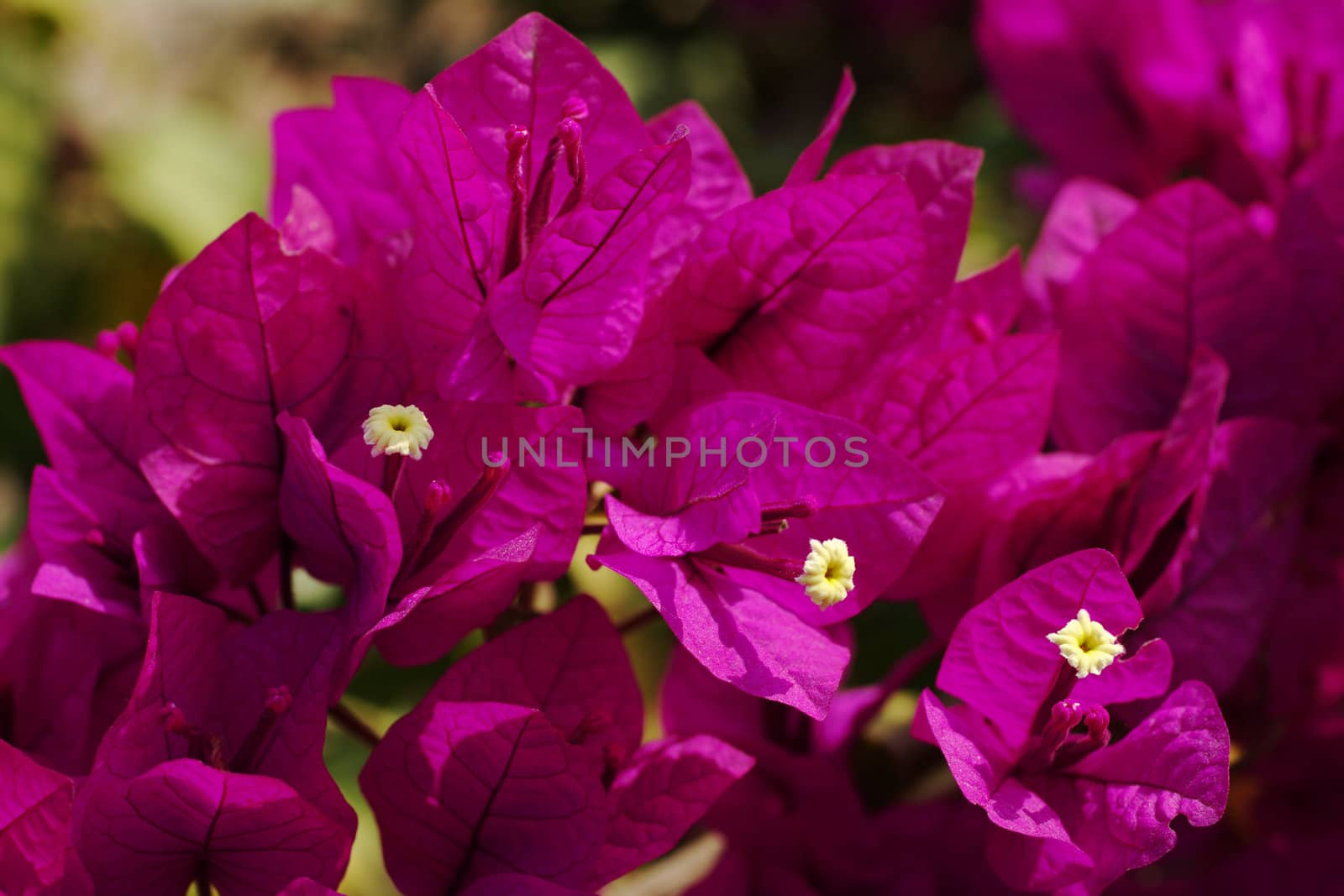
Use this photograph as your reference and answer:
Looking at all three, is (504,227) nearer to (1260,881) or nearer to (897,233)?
(897,233)

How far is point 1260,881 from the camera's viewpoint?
612mm

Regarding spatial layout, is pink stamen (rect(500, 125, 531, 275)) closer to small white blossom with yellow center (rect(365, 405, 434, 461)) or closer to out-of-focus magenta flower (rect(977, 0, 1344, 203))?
small white blossom with yellow center (rect(365, 405, 434, 461))

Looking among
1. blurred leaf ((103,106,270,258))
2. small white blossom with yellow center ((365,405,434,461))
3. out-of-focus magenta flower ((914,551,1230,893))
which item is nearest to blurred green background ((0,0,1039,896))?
blurred leaf ((103,106,270,258))

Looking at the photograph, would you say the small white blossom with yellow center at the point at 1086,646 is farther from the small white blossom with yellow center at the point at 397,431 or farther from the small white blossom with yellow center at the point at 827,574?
the small white blossom with yellow center at the point at 397,431

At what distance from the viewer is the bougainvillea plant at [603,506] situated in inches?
16.9

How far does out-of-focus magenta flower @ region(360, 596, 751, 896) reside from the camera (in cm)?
44

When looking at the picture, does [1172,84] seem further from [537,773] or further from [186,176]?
[186,176]

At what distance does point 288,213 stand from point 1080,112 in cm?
52

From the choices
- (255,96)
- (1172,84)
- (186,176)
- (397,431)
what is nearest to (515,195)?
(397,431)

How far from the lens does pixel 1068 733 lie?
1.50 feet

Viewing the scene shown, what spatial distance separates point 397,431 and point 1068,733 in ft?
0.88

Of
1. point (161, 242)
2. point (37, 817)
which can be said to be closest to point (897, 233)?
point (37, 817)

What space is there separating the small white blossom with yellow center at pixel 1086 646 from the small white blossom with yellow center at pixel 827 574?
74 millimetres

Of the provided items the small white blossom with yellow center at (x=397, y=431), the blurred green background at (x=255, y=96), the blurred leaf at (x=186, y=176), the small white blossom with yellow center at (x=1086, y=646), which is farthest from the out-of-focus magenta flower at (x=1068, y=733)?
the blurred leaf at (x=186, y=176)
